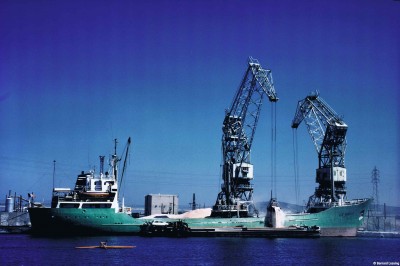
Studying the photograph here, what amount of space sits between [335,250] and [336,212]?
3104cm

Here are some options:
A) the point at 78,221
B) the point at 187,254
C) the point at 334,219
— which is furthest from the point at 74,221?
the point at 334,219

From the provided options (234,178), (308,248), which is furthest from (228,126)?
(308,248)

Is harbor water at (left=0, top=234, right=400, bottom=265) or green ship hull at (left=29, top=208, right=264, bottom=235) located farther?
green ship hull at (left=29, top=208, right=264, bottom=235)

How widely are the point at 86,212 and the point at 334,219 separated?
52.4 metres

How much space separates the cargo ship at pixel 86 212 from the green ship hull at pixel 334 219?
3460 centimetres

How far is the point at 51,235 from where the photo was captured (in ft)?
285

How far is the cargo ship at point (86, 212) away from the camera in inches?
3369

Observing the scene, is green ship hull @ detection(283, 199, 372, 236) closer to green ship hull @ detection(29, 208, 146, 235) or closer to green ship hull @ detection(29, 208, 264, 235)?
green ship hull @ detection(29, 208, 264, 235)

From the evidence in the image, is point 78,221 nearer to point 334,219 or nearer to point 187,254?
point 187,254

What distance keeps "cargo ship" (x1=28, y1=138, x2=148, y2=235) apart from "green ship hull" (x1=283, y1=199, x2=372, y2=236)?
34.6 m

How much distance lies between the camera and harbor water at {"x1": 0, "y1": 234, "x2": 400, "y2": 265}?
186 ft

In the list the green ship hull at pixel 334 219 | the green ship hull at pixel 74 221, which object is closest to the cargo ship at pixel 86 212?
the green ship hull at pixel 74 221

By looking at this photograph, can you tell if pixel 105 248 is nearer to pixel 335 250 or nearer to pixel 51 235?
pixel 51 235

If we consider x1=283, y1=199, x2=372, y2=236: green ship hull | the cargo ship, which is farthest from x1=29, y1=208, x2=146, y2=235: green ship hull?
x1=283, y1=199, x2=372, y2=236: green ship hull
